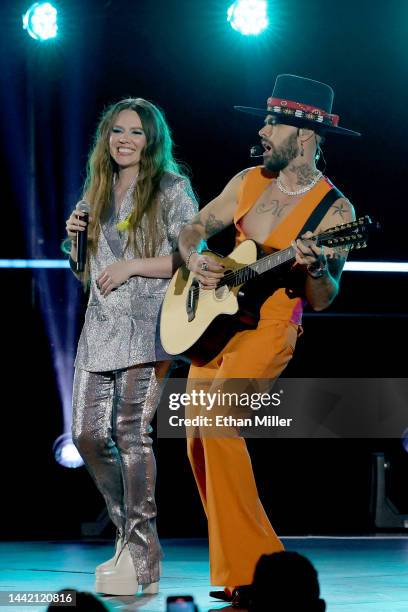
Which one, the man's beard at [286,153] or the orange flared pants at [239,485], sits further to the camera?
the man's beard at [286,153]

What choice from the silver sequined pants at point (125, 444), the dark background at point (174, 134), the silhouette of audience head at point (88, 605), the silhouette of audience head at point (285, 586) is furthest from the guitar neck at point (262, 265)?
the dark background at point (174, 134)

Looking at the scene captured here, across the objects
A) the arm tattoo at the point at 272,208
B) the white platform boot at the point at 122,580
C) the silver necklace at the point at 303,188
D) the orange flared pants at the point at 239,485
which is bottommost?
the white platform boot at the point at 122,580

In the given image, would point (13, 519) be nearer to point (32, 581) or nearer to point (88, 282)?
point (32, 581)

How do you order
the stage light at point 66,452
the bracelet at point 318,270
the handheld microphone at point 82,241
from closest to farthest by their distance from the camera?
the bracelet at point 318,270 < the handheld microphone at point 82,241 < the stage light at point 66,452

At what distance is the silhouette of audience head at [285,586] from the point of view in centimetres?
196

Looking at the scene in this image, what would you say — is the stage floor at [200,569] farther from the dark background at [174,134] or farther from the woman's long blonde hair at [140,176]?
the woman's long blonde hair at [140,176]

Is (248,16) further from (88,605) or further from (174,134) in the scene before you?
(88,605)

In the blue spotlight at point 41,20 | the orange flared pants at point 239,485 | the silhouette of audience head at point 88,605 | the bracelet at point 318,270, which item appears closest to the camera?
the silhouette of audience head at point 88,605

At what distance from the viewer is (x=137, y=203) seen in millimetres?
4582

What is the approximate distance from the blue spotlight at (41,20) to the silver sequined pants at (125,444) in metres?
3.01

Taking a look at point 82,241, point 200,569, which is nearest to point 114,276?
point 82,241

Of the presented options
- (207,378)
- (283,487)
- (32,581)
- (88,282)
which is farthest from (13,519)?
(207,378)

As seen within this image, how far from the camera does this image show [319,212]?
4.08 meters

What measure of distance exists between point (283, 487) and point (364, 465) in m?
0.58
